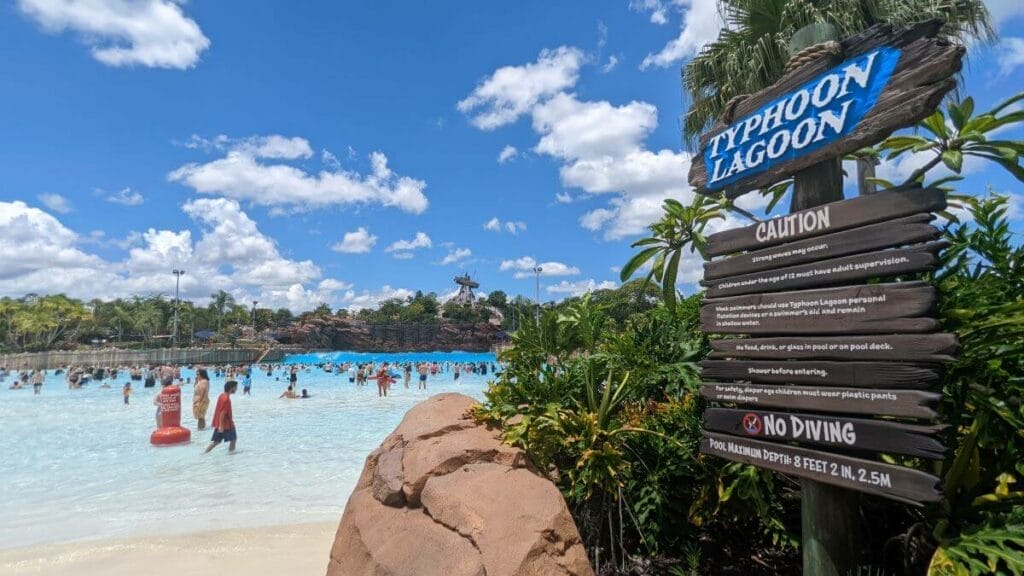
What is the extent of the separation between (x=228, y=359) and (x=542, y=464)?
2937 inches

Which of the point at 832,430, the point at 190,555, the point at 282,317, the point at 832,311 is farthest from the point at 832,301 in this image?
the point at 282,317

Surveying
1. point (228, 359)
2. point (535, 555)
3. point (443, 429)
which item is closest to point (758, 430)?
point (535, 555)

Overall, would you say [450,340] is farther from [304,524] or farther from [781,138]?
[781,138]

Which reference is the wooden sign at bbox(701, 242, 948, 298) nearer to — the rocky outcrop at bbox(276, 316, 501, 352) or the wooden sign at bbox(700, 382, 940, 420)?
the wooden sign at bbox(700, 382, 940, 420)

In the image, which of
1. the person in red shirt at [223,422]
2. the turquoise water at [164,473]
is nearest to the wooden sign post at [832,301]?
the turquoise water at [164,473]

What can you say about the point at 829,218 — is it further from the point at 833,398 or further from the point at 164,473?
the point at 164,473

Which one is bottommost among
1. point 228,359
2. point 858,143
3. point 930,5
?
point 228,359

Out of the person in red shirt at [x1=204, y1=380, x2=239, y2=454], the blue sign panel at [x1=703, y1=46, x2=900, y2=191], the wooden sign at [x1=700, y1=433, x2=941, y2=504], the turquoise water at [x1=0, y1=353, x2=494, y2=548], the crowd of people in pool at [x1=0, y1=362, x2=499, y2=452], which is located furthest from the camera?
the crowd of people in pool at [x1=0, y1=362, x2=499, y2=452]

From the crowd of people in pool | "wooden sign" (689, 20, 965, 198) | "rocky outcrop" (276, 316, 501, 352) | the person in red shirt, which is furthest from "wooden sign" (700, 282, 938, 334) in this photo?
"rocky outcrop" (276, 316, 501, 352)

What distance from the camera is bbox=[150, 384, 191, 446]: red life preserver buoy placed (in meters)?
14.7

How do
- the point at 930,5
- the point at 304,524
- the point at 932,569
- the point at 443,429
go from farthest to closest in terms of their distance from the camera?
1. the point at 930,5
2. the point at 304,524
3. the point at 443,429
4. the point at 932,569

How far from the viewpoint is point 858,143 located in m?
2.78

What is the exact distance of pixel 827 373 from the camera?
2.65 meters

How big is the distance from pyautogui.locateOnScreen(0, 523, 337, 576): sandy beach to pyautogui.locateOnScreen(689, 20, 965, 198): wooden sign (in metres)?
5.89
